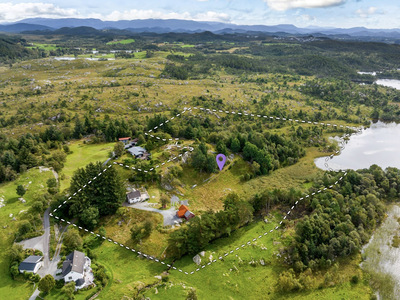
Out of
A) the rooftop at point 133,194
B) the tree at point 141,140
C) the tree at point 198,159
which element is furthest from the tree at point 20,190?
the tree at point 198,159

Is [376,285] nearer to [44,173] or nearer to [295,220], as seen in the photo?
[295,220]

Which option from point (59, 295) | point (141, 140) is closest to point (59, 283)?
point (59, 295)

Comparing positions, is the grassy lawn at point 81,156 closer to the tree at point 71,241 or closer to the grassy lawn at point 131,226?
the grassy lawn at point 131,226

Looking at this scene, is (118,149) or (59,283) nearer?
(59,283)

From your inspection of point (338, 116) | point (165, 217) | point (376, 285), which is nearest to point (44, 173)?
point (165, 217)

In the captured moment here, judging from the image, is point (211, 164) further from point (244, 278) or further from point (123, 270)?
point (123, 270)

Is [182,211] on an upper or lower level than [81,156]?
lower
